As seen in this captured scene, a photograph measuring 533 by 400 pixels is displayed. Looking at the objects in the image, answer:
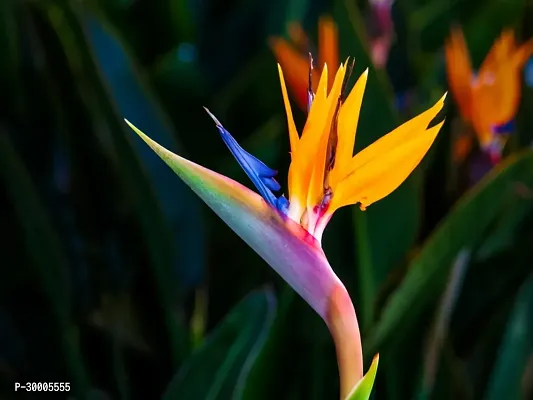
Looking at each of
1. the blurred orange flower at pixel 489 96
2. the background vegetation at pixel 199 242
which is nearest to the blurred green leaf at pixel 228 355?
the background vegetation at pixel 199 242

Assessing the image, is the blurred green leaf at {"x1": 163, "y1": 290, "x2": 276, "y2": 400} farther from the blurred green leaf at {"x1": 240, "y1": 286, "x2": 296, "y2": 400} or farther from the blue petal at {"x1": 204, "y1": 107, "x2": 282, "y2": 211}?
the blue petal at {"x1": 204, "y1": 107, "x2": 282, "y2": 211}

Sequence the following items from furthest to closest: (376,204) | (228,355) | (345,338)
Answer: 1. (376,204)
2. (228,355)
3. (345,338)

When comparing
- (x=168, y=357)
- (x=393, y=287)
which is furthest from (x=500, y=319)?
(x=168, y=357)

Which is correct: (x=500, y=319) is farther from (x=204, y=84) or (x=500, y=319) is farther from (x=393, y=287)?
(x=204, y=84)

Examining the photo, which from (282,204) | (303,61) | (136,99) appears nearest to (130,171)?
(136,99)

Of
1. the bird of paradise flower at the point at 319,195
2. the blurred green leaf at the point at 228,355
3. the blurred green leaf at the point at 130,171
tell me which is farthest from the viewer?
the blurred green leaf at the point at 130,171

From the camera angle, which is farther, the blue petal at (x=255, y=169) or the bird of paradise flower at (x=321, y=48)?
the bird of paradise flower at (x=321, y=48)

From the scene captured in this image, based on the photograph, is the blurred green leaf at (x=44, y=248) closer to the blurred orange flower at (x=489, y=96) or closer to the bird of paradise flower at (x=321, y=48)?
the bird of paradise flower at (x=321, y=48)

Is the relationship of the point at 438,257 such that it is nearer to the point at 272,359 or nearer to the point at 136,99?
the point at 272,359
